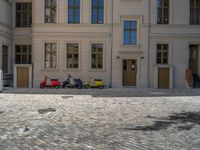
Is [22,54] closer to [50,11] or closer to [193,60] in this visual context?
[50,11]

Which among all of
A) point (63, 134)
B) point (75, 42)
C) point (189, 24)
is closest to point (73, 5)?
point (75, 42)

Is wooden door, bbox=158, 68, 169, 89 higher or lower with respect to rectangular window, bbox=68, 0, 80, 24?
lower

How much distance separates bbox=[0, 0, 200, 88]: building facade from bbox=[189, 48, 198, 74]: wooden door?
1184 mm

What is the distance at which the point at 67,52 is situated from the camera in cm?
2931

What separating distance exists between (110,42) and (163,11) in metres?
6.11

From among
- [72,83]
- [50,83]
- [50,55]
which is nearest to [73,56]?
[50,55]

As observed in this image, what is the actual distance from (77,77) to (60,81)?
66.0 inches

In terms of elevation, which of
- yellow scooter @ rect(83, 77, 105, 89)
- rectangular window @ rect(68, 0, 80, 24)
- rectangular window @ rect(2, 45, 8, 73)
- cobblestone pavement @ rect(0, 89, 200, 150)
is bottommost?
cobblestone pavement @ rect(0, 89, 200, 150)

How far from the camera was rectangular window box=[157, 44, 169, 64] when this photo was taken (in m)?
29.4

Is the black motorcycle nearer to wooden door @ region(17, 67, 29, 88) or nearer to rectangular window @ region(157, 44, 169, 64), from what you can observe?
wooden door @ region(17, 67, 29, 88)

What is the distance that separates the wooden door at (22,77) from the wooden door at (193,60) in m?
16.3

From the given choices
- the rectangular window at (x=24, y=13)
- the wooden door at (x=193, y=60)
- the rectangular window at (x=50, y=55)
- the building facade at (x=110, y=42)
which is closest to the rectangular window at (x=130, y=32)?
the building facade at (x=110, y=42)

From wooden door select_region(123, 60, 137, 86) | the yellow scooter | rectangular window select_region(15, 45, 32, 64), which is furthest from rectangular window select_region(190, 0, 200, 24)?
rectangular window select_region(15, 45, 32, 64)

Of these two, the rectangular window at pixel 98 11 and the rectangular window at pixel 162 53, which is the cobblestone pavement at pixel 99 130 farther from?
the rectangular window at pixel 98 11
